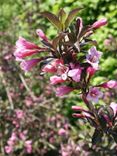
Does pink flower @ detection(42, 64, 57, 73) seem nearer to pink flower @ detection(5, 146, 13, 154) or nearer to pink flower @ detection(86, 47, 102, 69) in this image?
pink flower @ detection(86, 47, 102, 69)

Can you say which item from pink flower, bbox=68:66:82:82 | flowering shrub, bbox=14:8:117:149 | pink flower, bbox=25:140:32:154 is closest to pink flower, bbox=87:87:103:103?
flowering shrub, bbox=14:8:117:149

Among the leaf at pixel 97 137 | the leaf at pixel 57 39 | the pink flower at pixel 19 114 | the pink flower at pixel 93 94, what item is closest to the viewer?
the leaf at pixel 57 39

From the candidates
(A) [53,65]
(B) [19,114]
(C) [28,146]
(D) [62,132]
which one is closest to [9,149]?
(C) [28,146]

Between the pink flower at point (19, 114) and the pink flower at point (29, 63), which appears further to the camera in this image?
the pink flower at point (19, 114)

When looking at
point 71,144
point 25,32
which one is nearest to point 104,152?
point 71,144

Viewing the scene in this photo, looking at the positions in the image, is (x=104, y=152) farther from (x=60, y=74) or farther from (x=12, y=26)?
(x=12, y=26)

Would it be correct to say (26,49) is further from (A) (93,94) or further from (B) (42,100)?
(B) (42,100)

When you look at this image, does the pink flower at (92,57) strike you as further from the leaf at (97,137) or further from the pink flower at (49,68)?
the leaf at (97,137)

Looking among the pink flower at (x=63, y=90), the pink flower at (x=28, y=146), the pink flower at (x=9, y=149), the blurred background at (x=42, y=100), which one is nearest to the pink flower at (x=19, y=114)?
the blurred background at (x=42, y=100)
